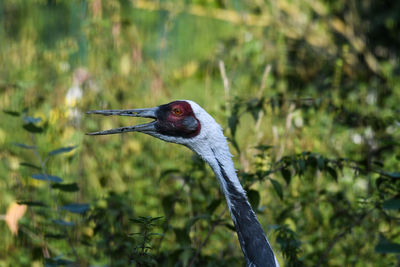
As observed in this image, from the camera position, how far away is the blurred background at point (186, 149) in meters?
2.89

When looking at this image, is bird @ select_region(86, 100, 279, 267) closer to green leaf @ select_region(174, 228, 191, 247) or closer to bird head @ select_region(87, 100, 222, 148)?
bird head @ select_region(87, 100, 222, 148)

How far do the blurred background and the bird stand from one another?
0.35 metres

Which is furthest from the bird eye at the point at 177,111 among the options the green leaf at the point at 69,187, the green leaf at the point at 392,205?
the green leaf at the point at 392,205

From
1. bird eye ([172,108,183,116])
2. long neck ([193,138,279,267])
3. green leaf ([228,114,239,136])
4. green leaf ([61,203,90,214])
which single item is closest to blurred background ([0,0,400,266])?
green leaf ([61,203,90,214])

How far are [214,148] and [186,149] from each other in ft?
6.57

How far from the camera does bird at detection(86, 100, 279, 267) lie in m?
2.24

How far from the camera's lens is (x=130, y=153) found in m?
4.36

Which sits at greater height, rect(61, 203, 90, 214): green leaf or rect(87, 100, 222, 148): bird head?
rect(87, 100, 222, 148): bird head

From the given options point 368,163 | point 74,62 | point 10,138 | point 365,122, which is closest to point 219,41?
point 74,62

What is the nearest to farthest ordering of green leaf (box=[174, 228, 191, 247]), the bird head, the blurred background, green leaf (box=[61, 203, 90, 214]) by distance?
1. the bird head
2. green leaf (box=[174, 228, 191, 247])
3. green leaf (box=[61, 203, 90, 214])
4. the blurred background

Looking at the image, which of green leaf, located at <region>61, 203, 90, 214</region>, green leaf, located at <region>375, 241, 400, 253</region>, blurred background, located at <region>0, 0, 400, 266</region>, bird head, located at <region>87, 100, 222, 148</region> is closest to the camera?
green leaf, located at <region>375, 241, 400, 253</region>

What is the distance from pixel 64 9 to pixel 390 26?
165 inches

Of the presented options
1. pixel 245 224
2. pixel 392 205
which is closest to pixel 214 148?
pixel 245 224

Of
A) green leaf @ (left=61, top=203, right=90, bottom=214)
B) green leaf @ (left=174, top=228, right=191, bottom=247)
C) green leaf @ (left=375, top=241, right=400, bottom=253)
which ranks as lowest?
green leaf @ (left=174, top=228, right=191, bottom=247)
